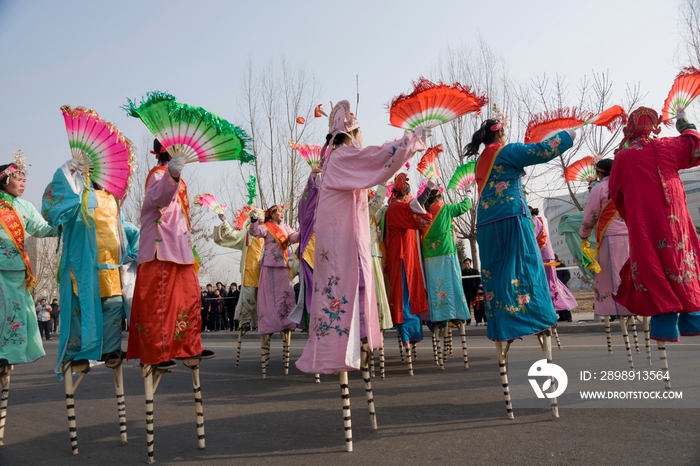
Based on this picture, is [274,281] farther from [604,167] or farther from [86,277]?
[604,167]

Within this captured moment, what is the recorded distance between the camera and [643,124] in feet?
15.9

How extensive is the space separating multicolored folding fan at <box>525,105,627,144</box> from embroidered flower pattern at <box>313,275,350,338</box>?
2259mm

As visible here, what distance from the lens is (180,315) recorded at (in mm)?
4242

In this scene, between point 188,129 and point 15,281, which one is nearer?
point 188,129

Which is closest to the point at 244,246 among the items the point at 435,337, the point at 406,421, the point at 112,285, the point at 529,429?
the point at 435,337

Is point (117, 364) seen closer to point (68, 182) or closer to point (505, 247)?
point (68, 182)

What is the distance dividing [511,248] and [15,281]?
444 centimetres

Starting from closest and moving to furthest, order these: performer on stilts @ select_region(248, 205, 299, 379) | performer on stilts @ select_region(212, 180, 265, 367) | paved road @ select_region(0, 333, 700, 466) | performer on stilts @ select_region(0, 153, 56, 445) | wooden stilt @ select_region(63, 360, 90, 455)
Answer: paved road @ select_region(0, 333, 700, 466) < wooden stilt @ select_region(63, 360, 90, 455) < performer on stilts @ select_region(0, 153, 56, 445) < performer on stilts @ select_region(248, 205, 299, 379) < performer on stilts @ select_region(212, 180, 265, 367)

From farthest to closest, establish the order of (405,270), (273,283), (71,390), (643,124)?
(273,283)
(405,270)
(643,124)
(71,390)

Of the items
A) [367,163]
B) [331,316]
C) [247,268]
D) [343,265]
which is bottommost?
[331,316]

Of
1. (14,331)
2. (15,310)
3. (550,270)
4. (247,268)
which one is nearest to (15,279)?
(15,310)

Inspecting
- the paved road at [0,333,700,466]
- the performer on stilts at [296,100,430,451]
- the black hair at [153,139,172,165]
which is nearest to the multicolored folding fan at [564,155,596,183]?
the paved road at [0,333,700,466]

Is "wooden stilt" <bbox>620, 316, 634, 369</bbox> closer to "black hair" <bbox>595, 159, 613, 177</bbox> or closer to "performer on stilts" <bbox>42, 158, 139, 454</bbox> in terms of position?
"black hair" <bbox>595, 159, 613, 177</bbox>

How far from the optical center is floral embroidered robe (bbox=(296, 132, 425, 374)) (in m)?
4.04
